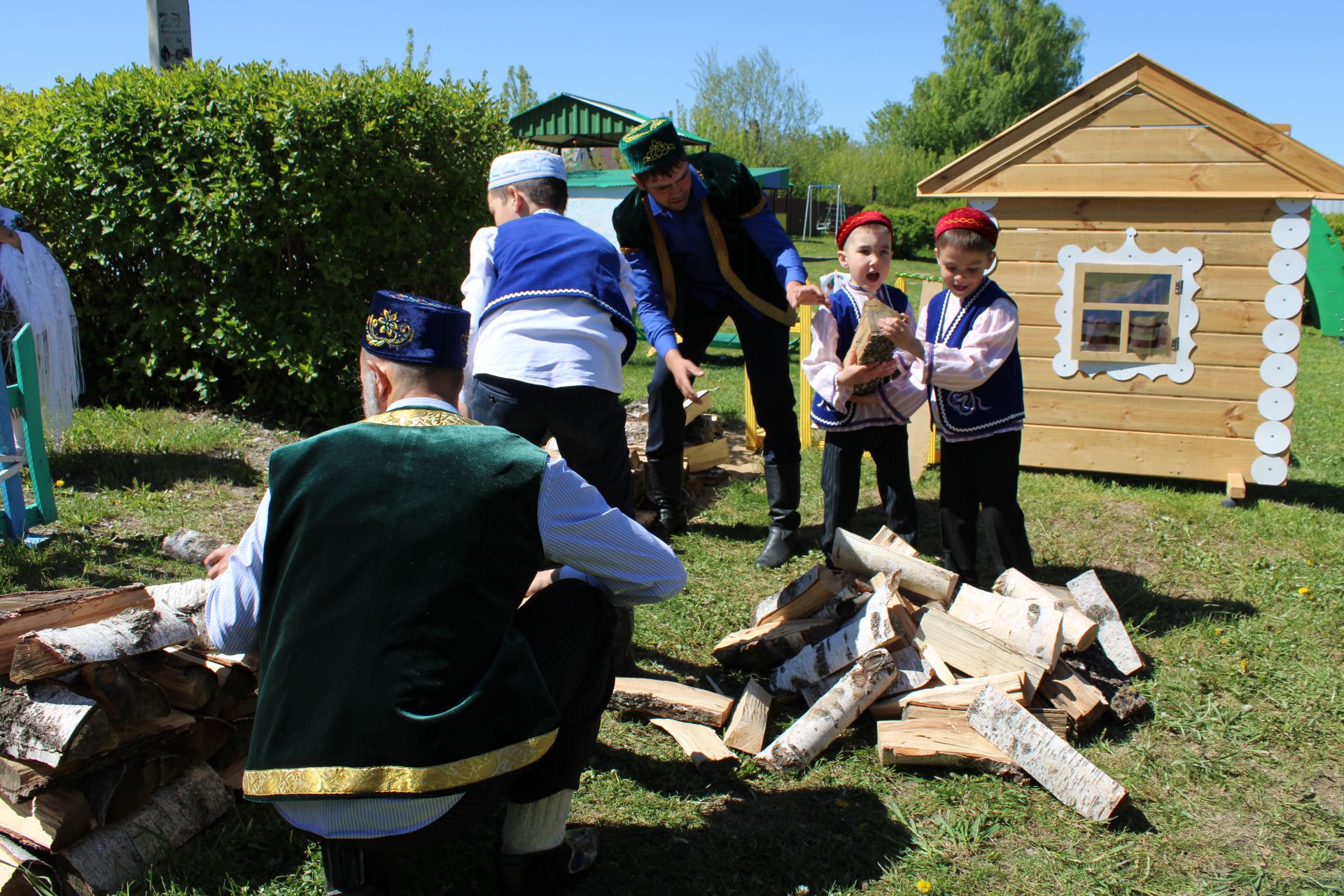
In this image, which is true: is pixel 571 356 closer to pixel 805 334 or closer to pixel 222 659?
pixel 222 659

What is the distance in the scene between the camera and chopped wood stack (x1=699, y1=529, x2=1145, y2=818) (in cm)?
298

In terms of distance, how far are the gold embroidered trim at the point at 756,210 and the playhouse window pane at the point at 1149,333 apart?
2.77 metres

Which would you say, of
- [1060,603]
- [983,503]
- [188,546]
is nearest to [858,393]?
[983,503]

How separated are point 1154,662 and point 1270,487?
9.99 feet

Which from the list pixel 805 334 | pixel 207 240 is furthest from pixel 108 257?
pixel 805 334

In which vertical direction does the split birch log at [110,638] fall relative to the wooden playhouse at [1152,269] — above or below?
below

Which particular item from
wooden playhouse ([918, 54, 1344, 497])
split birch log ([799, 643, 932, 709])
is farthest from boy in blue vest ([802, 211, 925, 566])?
wooden playhouse ([918, 54, 1344, 497])

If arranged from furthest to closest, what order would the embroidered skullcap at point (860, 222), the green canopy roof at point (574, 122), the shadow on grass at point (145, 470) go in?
the green canopy roof at point (574, 122) → the shadow on grass at point (145, 470) → the embroidered skullcap at point (860, 222)

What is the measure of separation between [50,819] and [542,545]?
54.9 inches

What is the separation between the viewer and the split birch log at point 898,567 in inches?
145

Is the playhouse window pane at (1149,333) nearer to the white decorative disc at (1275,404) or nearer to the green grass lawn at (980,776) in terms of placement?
the white decorative disc at (1275,404)

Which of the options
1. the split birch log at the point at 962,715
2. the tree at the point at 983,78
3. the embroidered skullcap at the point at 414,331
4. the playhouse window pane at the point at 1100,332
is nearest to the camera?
the embroidered skullcap at the point at 414,331

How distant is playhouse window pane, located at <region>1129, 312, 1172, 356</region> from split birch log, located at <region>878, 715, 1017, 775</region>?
377 centimetres

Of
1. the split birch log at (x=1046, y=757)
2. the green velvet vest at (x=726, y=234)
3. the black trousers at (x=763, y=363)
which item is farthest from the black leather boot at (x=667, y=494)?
the split birch log at (x=1046, y=757)
